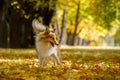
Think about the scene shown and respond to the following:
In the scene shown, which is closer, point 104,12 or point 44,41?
point 44,41

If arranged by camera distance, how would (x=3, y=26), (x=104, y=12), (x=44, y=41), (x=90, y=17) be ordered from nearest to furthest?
(x=44, y=41), (x=3, y=26), (x=104, y=12), (x=90, y=17)

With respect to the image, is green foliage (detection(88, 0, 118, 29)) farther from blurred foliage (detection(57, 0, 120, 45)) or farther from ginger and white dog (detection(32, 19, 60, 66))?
ginger and white dog (detection(32, 19, 60, 66))

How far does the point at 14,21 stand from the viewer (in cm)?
3941

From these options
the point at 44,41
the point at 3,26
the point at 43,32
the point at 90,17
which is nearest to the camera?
the point at 43,32

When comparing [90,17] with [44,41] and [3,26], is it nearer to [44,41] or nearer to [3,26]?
[3,26]

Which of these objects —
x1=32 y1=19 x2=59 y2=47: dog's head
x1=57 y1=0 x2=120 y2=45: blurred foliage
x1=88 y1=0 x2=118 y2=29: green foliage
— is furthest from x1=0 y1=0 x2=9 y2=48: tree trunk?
x1=32 y1=19 x2=59 y2=47: dog's head

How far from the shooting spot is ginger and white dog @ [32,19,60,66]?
1401 cm

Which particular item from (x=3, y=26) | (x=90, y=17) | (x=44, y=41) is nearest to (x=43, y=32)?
(x=44, y=41)

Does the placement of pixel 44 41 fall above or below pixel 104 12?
above

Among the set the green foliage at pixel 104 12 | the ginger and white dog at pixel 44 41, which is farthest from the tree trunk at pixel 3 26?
the ginger and white dog at pixel 44 41

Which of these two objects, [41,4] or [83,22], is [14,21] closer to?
[41,4]

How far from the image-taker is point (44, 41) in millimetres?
14297

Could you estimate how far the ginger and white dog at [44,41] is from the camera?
14009mm

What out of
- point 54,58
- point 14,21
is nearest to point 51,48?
point 54,58
